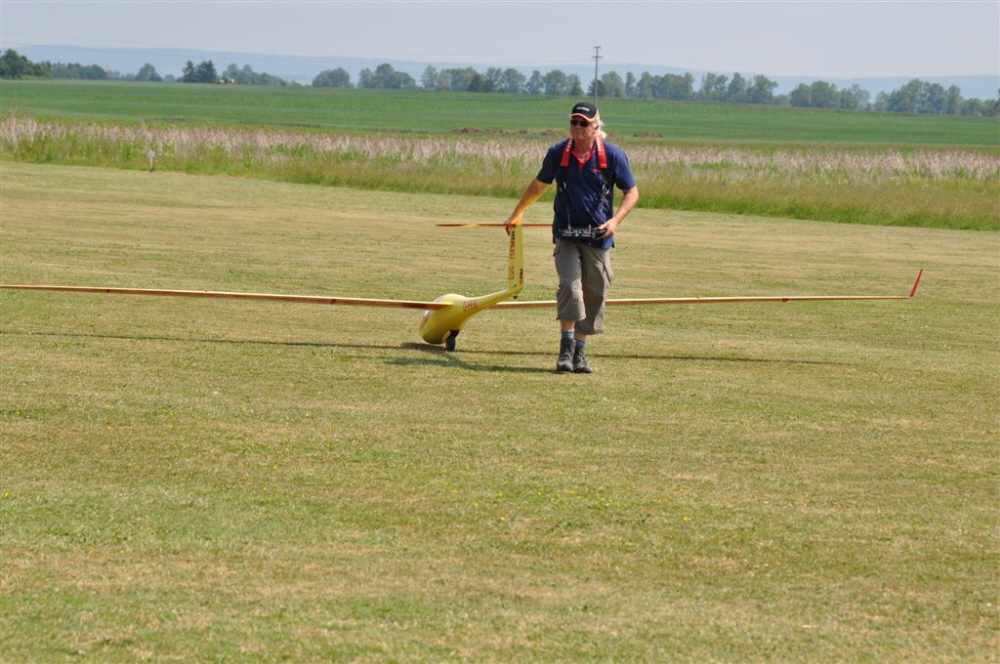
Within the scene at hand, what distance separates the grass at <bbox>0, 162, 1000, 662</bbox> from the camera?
5188 millimetres

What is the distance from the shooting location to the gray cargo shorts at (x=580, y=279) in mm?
10625

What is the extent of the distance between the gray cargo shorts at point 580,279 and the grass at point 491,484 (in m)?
0.49

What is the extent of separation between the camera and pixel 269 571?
575 centimetres

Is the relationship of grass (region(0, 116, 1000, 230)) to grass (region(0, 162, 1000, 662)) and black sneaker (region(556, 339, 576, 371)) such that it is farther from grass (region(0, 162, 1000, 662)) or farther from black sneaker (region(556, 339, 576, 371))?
black sneaker (region(556, 339, 576, 371))

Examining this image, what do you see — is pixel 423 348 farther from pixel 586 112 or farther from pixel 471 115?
pixel 471 115

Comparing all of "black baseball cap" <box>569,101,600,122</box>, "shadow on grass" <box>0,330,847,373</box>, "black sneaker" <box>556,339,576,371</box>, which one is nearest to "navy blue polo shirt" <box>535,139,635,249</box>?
"black baseball cap" <box>569,101,600,122</box>

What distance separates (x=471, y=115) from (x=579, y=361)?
136 m

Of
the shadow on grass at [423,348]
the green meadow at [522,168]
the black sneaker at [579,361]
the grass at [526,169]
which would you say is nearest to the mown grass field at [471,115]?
the green meadow at [522,168]

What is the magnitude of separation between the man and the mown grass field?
82.3 meters

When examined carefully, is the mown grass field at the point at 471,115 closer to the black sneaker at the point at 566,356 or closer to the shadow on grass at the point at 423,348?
the shadow on grass at the point at 423,348

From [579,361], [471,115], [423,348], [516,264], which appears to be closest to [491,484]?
[579,361]

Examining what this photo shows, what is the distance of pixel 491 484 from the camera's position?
23.7 feet

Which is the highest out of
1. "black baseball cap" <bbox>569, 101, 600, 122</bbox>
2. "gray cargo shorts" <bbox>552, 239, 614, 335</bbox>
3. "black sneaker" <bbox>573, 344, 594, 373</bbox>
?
"black baseball cap" <bbox>569, 101, 600, 122</bbox>

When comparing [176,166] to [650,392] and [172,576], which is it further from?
[172,576]
